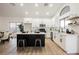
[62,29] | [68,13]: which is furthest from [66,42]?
[68,13]

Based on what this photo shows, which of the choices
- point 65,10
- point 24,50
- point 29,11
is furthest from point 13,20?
point 65,10

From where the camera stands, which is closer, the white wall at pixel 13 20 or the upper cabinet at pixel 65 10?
the white wall at pixel 13 20

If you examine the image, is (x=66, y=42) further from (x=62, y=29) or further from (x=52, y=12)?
(x=52, y=12)

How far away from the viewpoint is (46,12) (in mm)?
4699

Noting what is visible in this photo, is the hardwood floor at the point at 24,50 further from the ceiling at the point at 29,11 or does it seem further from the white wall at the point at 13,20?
the ceiling at the point at 29,11

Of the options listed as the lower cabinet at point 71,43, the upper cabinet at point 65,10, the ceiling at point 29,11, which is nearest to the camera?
the ceiling at point 29,11

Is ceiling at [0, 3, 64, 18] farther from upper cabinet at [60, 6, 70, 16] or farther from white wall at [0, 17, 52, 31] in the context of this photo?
upper cabinet at [60, 6, 70, 16]

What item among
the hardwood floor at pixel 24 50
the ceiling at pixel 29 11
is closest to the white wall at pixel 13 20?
the ceiling at pixel 29 11

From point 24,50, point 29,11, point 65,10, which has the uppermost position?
point 65,10

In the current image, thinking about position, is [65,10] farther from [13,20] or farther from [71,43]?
[13,20]

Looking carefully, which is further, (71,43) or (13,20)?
(71,43)

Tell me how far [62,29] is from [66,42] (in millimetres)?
849

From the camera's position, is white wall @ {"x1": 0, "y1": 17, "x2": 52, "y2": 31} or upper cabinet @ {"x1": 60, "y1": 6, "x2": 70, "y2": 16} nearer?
white wall @ {"x1": 0, "y1": 17, "x2": 52, "y2": 31}

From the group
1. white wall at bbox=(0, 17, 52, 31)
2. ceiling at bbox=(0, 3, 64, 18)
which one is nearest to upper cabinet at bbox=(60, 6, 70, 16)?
ceiling at bbox=(0, 3, 64, 18)
